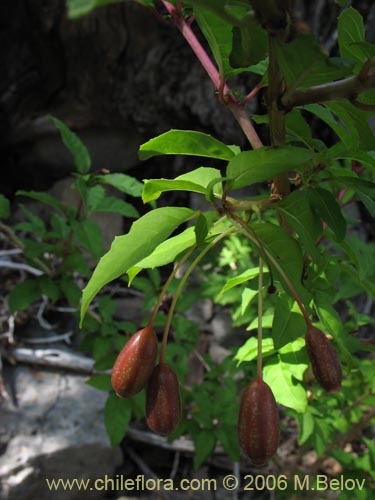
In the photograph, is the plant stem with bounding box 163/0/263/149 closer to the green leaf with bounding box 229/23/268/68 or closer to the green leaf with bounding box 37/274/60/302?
the green leaf with bounding box 229/23/268/68

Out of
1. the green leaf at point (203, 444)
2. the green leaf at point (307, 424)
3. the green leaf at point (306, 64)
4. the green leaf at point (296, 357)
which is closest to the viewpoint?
the green leaf at point (306, 64)

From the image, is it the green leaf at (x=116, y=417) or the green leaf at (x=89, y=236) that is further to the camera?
the green leaf at (x=116, y=417)

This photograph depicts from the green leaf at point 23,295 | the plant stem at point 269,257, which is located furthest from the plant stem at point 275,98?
the green leaf at point 23,295

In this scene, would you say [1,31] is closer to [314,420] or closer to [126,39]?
[126,39]

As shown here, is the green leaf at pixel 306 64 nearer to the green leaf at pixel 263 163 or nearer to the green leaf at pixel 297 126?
the green leaf at pixel 263 163

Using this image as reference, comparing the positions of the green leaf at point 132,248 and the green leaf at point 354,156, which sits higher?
the green leaf at point 132,248

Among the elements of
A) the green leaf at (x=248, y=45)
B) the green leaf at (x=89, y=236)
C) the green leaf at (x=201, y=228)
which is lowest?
the green leaf at (x=89, y=236)

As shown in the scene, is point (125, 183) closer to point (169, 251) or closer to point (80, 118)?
point (169, 251)
